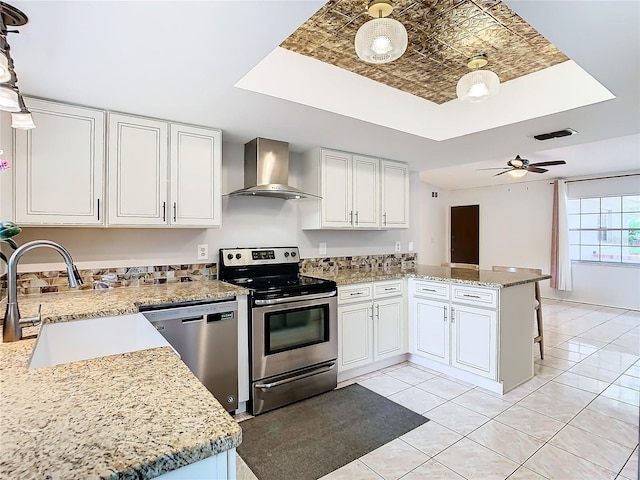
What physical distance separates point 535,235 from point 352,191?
16.9ft

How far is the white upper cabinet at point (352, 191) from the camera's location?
3.35 meters

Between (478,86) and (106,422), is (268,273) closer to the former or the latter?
(478,86)

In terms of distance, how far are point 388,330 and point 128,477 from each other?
9.83 ft

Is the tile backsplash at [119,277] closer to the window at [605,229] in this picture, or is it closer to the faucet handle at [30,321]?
the faucet handle at [30,321]

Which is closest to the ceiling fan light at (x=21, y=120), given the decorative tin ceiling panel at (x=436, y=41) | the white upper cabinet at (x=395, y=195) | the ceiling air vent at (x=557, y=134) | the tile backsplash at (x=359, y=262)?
the decorative tin ceiling panel at (x=436, y=41)

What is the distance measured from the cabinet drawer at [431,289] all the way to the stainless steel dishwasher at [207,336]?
1841 millimetres

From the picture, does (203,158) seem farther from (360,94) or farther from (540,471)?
(540,471)

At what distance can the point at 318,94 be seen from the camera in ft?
7.64

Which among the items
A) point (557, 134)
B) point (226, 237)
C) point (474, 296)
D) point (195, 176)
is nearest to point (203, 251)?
point (226, 237)

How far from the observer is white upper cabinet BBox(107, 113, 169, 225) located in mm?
2312

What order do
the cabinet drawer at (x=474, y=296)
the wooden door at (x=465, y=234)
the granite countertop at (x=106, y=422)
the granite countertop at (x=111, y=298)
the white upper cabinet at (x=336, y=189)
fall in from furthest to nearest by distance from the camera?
the wooden door at (x=465, y=234)
the white upper cabinet at (x=336, y=189)
the cabinet drawer at (x=474, y=296)
the granite countertop at (x=111, y=298)
the granite countertop at (x=106, y=422)

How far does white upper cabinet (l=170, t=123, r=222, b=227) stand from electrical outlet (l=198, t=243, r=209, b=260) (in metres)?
0.34

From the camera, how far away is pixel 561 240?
20.8 ft

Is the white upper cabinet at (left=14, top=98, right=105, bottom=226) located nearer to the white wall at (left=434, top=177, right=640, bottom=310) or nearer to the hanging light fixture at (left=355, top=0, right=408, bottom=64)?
the hanging light fixture at (left=355, top=0, right=408, bottom=64)
